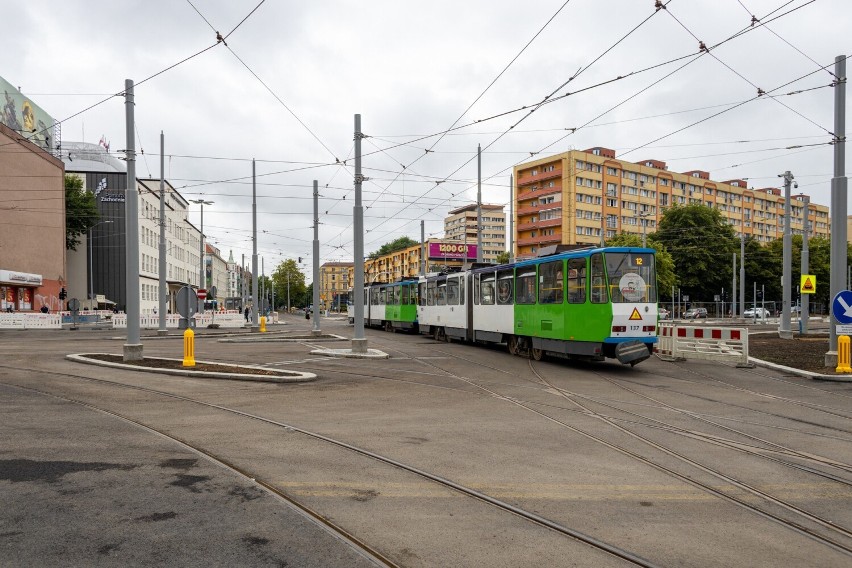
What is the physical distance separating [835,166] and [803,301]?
14662 mm

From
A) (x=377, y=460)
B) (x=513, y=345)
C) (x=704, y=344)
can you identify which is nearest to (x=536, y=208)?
(x=513, y=345)

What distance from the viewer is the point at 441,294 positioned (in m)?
28.1

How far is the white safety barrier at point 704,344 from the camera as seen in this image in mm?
17062

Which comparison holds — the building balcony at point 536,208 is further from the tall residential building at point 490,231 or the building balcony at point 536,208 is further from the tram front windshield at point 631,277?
the tram front windshield at point 631,277

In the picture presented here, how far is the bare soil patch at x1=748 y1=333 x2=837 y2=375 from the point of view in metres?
16.0

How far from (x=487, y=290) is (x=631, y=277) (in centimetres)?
766

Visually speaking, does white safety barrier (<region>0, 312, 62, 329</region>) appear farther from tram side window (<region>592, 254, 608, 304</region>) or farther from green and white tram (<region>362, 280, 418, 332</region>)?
tram side window (<region>592, 254, 608, 304</region>)

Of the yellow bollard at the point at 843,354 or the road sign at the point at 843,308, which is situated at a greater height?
the road sign at the point at 843,308

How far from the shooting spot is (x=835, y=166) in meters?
15.9

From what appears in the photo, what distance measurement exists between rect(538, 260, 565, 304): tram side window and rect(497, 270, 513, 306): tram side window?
2.40 metres

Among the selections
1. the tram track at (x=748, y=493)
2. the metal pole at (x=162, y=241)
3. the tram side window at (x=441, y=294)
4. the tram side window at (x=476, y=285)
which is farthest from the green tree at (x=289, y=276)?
the tram track at (x=748, y=493)

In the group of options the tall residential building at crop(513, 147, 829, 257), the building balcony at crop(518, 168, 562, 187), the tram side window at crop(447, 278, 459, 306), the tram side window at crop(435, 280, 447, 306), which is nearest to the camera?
the tram side window at crop(447, 278, 459, 306)

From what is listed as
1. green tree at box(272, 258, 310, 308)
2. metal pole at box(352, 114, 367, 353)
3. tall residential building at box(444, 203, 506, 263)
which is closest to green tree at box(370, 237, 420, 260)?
tall residential building at box(444, 203, 506, 263)

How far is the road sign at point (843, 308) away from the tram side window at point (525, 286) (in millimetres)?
7388
